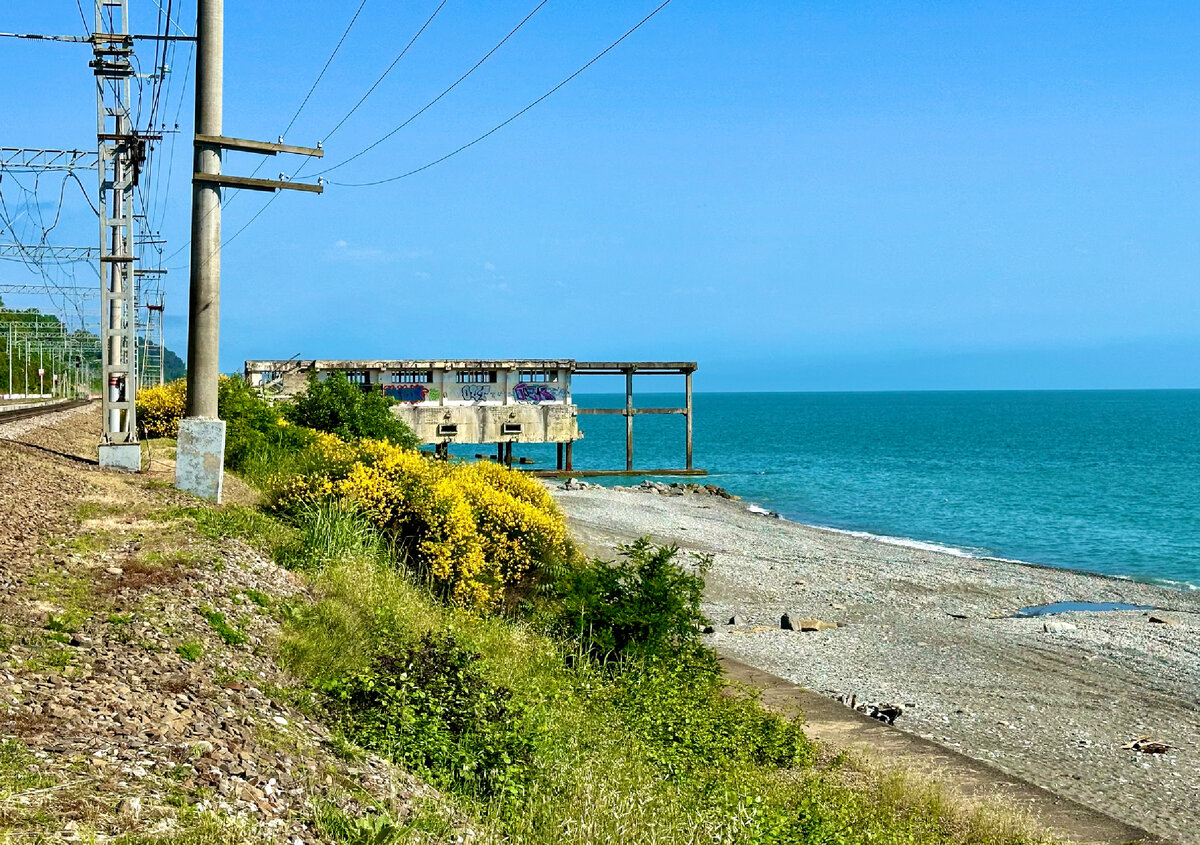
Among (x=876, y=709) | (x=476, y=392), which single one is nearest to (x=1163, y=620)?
(x=876, y=709)

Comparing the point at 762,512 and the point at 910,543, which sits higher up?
the point at 762,512

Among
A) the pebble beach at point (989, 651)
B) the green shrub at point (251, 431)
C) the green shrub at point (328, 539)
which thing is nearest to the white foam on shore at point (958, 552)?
the pebble beach at point (989, 651)

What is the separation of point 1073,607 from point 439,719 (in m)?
23.9

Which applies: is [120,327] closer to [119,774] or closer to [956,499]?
[119,774]

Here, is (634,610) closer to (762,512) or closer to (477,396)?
(762,512)

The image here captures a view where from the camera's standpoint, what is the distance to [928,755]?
12.2 m

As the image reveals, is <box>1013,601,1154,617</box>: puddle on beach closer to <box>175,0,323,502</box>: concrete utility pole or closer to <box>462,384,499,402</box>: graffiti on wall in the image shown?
<box>175,0,323,502</box>: concrete utility pole

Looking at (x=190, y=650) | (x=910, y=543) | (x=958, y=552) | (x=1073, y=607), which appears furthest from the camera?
(x=910, y=543)

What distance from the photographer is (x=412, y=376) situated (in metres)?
53.5

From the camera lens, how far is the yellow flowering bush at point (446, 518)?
47.5 ft

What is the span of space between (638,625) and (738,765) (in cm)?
413

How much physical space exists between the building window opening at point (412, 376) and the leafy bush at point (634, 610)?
3975cm

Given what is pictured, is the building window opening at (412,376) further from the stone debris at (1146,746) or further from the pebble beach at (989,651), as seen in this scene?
the stone debris at (1146,746)

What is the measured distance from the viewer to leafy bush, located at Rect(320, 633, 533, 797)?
7.37 m
